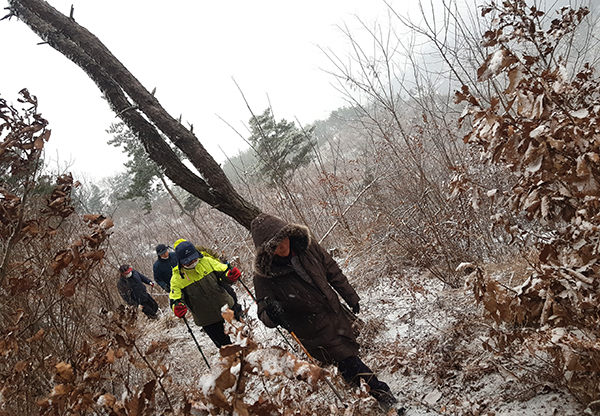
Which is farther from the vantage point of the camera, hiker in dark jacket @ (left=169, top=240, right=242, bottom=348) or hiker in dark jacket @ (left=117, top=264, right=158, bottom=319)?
hiker in dark jacket @ (left=117, top=264, right=158, bottom=319)

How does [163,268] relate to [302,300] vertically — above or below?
above

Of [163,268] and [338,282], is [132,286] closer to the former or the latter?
[163,268]

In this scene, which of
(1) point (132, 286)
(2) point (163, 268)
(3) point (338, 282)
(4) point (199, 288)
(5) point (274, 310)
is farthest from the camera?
→ (1) point (132, 286)

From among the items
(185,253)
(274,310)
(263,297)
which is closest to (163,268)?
(185,253)

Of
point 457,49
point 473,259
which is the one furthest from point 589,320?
point 457,49

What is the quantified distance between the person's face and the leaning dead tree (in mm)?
987

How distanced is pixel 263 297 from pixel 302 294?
13.3 inches

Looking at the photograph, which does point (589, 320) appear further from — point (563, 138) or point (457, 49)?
point (457, 49)

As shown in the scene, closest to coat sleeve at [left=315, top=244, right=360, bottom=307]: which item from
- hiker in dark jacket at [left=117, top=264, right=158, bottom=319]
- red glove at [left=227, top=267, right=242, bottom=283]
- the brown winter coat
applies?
the brown winter coat

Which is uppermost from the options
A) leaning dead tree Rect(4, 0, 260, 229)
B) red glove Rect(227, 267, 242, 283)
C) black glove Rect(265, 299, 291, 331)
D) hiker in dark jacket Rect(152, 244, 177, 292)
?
leaning dead tree Rect(4, 0, 260, 229)

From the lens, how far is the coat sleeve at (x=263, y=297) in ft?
9.09

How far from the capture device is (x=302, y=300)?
2770 millimetres

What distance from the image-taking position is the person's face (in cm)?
275

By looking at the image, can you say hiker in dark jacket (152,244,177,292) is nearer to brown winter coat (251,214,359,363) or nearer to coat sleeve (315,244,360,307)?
brown winter coat (251,214,359,363)
